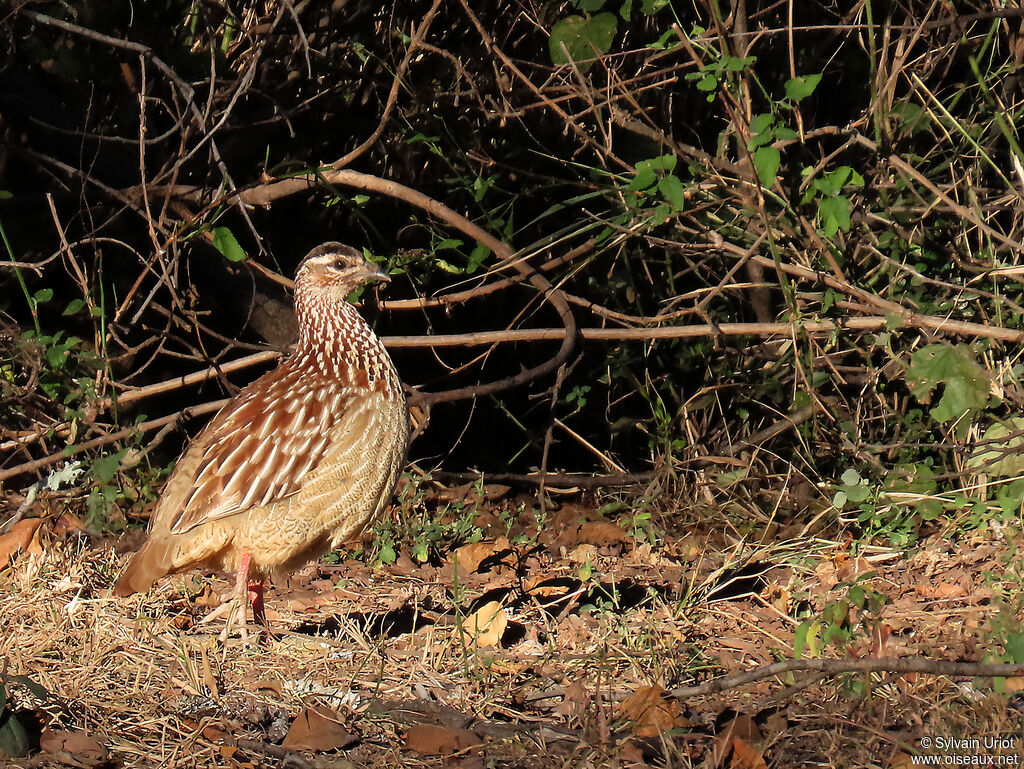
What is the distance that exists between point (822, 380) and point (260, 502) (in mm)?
2773

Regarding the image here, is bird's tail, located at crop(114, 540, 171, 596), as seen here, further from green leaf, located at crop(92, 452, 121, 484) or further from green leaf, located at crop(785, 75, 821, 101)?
green leaf, located at crop(785, 75, 821, 101)

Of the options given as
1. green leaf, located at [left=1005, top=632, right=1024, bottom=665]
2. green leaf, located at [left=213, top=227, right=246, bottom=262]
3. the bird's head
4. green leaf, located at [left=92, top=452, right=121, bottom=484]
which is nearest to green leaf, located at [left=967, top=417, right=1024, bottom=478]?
green leaf, located at [left=1005, top=632, right=1024, bottom=665]

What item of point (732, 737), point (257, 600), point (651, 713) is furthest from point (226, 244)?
point (732, 737)

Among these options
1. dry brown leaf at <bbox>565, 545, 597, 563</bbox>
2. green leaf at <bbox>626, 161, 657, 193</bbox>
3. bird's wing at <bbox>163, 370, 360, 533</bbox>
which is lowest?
dry brown leaf at <bbox>565, 545, 597, 563</bbox>

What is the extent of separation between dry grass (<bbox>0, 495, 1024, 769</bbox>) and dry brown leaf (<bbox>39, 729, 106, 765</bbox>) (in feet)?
0.16

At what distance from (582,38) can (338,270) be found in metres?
1.61

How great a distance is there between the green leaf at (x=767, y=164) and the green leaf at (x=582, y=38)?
0.94m

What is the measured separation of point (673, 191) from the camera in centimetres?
510

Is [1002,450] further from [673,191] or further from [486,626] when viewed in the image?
[486,626]

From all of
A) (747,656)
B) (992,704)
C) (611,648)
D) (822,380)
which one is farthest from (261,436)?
(992,704)

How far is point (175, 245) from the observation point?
20.0 feet

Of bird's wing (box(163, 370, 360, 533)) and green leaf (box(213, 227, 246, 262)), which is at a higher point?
green leaf (box(213, 227, 246, 262))

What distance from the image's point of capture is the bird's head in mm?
5996

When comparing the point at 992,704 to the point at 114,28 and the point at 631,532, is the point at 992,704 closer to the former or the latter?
the point at 631,532
